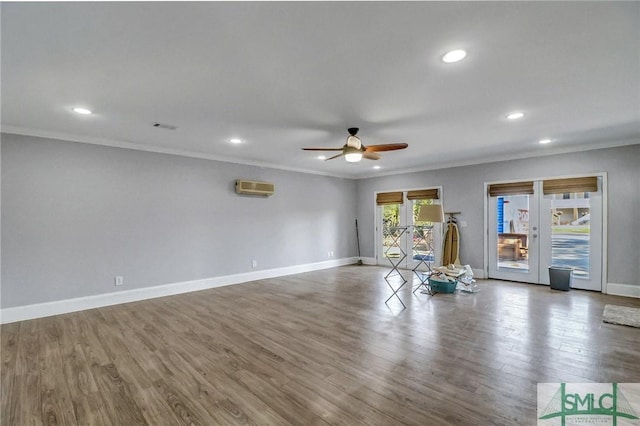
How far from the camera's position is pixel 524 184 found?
5.72 m

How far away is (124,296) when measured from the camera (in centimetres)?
464

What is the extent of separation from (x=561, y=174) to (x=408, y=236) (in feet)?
10.9

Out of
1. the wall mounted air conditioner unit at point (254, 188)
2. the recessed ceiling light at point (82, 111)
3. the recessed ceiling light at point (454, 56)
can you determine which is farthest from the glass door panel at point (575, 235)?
the recessed ceiling light at point (82, 111)

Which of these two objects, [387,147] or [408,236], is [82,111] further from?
[408,236]

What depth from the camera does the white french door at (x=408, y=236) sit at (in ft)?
22.8

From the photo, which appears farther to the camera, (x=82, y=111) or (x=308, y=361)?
(x=82, y=111)

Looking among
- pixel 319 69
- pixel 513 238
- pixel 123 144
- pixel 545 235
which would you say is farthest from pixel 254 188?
pixel 545 235

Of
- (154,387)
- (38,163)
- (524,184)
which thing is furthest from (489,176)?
(38,163)

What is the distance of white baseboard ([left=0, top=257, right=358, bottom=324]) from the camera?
3881 millimetres

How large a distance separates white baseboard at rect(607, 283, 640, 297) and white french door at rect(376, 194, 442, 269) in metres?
2.85

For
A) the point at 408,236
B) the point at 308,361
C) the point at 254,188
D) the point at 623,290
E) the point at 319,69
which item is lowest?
the point at 308,361

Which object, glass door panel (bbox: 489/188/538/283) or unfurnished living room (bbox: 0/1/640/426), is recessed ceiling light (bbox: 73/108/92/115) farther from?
glass door panel (bbox: 489/188/538/283)

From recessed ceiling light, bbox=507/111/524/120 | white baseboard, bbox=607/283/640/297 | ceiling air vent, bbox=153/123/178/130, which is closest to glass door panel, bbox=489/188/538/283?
white baseboard, bbox=607/283/640/297

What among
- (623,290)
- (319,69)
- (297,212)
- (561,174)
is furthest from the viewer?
(297,212)
